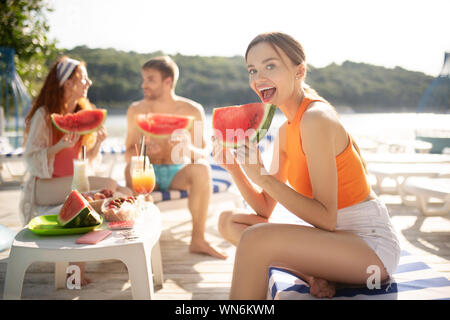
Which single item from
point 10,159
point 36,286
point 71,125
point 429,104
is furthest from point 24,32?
point 429,104

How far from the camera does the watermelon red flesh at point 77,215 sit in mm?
1834

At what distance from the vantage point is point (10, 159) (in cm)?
616

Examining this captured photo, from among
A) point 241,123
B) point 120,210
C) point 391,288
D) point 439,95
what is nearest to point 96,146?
point 120,210

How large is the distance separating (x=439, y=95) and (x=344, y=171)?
10916 millimetres

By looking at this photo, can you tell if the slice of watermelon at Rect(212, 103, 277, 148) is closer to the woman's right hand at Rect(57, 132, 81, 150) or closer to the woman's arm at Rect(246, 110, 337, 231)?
the woman's arm at Rect(246, 110, 337, 231)

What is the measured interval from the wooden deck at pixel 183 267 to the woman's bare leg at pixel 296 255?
3.87 feet

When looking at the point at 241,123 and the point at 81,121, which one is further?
the point at 81,121

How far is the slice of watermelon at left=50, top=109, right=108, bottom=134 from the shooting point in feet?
9.98

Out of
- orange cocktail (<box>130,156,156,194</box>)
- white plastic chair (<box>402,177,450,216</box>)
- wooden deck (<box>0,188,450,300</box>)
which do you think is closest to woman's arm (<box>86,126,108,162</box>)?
wooden deck (<box>0,188,450,300</box>)

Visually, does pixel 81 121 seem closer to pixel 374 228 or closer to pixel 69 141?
pixel 69 141

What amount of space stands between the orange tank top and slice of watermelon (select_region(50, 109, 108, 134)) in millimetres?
2018

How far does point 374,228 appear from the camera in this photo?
5.09ft

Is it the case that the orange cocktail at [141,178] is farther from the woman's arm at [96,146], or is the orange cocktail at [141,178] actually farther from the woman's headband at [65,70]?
the woman's headband at [65,70]

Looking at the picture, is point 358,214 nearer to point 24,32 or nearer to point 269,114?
point 269,114
